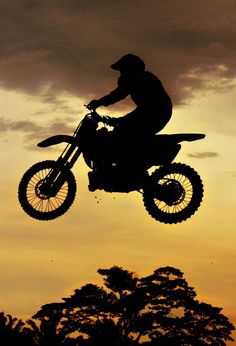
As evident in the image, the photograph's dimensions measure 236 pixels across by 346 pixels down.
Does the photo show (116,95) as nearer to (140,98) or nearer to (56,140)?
(140,98)

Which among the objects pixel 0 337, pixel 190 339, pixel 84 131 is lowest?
pixel 84 131

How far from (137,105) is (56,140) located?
8.13ft

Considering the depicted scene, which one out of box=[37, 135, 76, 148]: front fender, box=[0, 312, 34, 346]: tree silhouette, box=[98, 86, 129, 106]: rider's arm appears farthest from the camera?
box=[0, 312, 34, 346]: tree silhouette

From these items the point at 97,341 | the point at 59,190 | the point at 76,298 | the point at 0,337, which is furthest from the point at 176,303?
the point at 59,190

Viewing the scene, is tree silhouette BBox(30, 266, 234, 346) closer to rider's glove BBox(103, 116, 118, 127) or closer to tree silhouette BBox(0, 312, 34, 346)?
tree silhouette BBox(0, 312, 34, 346)

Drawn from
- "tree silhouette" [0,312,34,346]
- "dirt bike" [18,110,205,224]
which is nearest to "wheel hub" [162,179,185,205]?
"dirt bike" [18,110,205,224]

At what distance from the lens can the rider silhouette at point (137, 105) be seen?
45.6ft

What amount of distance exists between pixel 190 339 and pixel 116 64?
5554 centimetres

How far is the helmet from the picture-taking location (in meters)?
13.8

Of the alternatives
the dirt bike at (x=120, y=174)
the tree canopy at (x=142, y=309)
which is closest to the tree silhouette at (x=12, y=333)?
the tree canopy at (x=142, y=309)

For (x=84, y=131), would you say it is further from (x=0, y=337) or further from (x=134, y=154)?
(x=0, y=337)

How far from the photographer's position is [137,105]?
14.1 m

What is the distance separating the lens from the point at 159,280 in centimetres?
6575

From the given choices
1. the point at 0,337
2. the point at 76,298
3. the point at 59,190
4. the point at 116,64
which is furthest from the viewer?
the point at 76,298
